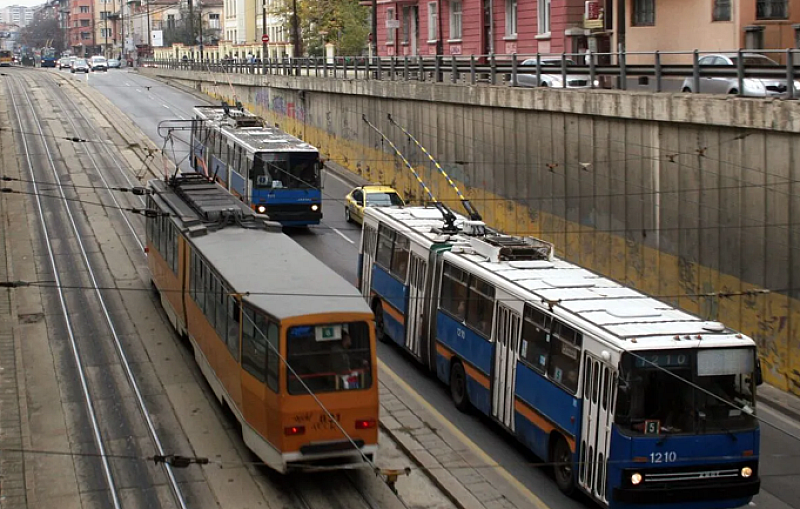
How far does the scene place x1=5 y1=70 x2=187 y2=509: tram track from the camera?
15.2 metres

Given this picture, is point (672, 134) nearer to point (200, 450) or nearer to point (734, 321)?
point (734, 321)

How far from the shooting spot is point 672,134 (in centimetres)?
2216

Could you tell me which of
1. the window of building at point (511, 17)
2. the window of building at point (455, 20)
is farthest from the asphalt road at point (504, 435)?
the window of building at point (455, 20)

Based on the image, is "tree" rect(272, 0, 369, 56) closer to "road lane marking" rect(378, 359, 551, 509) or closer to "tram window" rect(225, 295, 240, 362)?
"road lane marking" rect(378, 359, 551, 509)

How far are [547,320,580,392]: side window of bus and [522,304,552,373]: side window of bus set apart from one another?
0.18m

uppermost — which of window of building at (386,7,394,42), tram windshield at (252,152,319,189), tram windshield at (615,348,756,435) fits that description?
window of building at (386,7,394,42)

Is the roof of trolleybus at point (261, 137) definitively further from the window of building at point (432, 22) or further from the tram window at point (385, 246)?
the window of building at point (432, 22)

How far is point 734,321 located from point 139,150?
3477cm

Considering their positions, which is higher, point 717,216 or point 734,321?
→ point 717,216

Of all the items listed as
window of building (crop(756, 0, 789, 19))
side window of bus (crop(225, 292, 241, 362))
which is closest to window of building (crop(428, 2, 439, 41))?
window of building (crop(756, 0, 789, 19))

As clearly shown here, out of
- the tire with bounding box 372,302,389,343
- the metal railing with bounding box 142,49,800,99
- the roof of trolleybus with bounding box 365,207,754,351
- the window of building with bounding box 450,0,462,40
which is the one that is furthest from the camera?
the window of building with bounding box 450,0,462,40

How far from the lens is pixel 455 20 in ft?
160

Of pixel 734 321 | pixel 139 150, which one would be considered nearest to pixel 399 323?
pixel 734 321

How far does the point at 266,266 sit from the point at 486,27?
30.8 meters
